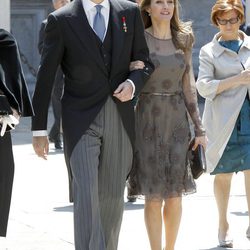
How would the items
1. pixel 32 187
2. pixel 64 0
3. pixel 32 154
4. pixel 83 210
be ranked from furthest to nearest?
1. pixel 32 154
2. pixel 64 0
3. pixel 32 187
4. pixel 83 210

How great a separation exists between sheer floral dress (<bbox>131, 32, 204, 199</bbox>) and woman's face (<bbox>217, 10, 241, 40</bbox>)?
98 centimetres

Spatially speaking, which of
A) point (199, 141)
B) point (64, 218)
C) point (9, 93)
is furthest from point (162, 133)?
point (64, 218)

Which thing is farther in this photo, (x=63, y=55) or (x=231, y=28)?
(x=231, y=28)

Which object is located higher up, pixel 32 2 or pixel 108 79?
pixel 108 79

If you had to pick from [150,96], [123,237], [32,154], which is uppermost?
[150,96]

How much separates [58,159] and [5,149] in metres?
5.85

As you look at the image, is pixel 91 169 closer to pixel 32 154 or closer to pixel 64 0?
pixel 64 0

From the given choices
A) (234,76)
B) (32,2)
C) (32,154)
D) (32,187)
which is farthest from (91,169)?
(32,2)

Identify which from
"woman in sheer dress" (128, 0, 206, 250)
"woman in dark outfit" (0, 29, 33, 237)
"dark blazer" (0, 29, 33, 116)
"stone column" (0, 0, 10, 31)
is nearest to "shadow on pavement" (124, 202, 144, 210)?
"woman in sheer dress" (128, 0, 206, 250)

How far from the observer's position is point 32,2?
1973 cm

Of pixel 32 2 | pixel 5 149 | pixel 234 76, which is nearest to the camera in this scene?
pixel 5 149

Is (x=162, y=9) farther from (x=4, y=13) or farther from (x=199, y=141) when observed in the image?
(x=4, y=13)

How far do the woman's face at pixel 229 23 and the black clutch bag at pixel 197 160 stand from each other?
1169mm

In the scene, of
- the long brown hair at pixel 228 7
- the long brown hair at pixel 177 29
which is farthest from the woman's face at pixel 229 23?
the long brown hair at pixel 177 29
